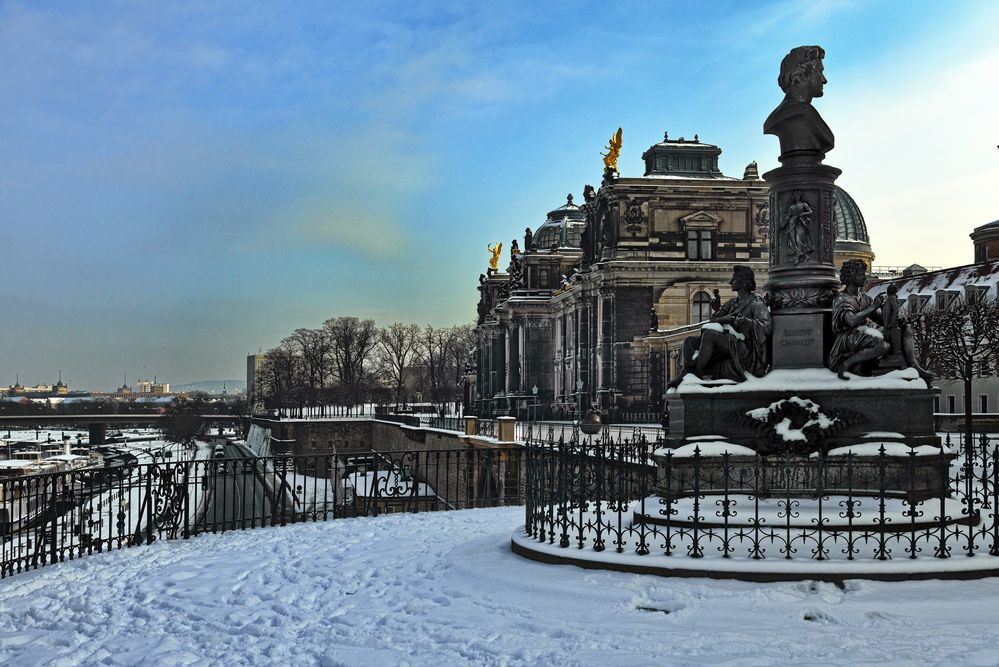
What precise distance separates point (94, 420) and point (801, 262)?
139771 mm

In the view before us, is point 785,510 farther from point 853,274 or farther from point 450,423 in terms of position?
point 450,423

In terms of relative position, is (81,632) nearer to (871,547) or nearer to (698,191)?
(871,547)

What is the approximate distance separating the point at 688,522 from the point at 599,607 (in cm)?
214

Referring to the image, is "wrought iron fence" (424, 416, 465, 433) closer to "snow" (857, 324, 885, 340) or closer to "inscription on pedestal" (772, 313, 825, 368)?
"inscription on pedestal" (772, 313, 825, 368)

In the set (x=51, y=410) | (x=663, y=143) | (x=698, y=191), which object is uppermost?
(x=663, y=143)

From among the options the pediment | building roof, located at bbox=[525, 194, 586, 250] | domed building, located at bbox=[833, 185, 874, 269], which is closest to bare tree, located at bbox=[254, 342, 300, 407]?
building roof, located at bbox=[525, 194, 586, 250]

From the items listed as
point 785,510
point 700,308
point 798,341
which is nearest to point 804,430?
point 798,341

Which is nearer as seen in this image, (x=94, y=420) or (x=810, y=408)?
(x=810, y=408)

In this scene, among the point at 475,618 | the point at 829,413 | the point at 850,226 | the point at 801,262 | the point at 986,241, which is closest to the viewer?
the point at 475,618

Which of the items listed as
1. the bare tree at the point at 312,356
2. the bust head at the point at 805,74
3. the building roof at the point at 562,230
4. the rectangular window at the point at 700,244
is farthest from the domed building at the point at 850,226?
the bust head at the point at 805,74

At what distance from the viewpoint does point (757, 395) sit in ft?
38.0

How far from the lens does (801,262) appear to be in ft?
41.0

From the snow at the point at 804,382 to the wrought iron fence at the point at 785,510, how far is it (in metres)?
0.80

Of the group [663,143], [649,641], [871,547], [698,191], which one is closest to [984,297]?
[698,191]
